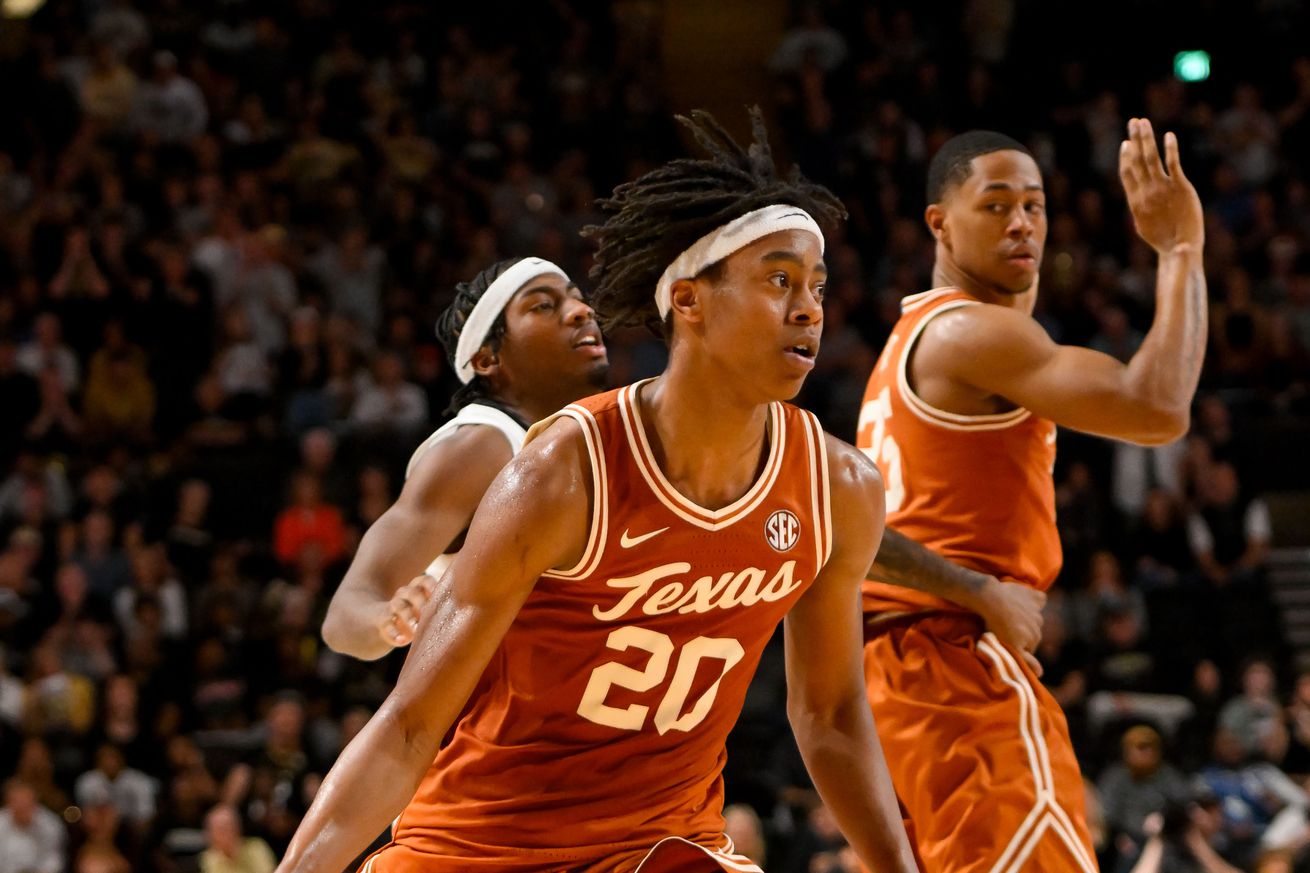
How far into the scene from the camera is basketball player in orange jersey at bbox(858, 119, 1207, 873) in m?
3.91

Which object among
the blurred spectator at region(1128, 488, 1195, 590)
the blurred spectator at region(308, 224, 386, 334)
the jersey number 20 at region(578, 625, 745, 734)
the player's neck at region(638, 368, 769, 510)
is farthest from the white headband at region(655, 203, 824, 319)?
the blurred spectator at region(308, 224, 386, 334)

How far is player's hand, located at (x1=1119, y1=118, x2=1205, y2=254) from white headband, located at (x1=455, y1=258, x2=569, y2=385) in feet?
4.35

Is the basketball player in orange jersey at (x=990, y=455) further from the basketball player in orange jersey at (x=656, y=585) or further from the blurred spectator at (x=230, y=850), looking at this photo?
the blurred spectator at (x=230, y=850)

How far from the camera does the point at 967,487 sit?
420 centimetres

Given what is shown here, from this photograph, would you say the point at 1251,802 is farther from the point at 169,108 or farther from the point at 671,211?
the point at 169,108

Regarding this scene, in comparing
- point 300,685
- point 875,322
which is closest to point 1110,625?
point 875,322

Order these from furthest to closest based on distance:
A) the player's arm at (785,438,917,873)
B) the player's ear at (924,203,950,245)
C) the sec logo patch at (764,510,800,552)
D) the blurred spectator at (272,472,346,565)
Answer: the blurred spectator at (272,472,346,565) < the player's ear at (924,203,950,245) < the player's arm at (785,438,917,873) < the sec logo patch at (764,510,800,552)

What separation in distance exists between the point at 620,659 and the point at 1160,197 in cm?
180

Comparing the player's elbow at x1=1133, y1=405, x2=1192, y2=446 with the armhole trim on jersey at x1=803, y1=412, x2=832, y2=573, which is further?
the player's elbow at x1=1133, y1=405, x2=1192, y2=446

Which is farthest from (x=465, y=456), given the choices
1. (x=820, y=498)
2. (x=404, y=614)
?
(x=820, y=498)

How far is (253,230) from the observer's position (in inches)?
481

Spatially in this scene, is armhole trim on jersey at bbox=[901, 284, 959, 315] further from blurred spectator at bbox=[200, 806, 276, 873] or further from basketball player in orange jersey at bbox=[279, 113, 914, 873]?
blurred spectator at bbox=[200, 806, 276, 873]

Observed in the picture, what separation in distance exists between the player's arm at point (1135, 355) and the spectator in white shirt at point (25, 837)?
625 cm

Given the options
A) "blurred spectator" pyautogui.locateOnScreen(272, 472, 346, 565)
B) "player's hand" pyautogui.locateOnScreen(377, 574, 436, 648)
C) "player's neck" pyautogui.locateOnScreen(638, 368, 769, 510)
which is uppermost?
"player's neck" pyautogui.locateOnScreen(638, 368, 769, 510)
